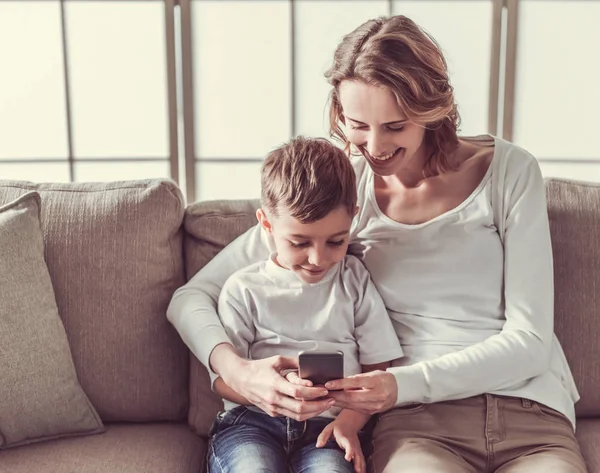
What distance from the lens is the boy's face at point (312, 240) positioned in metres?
1.39

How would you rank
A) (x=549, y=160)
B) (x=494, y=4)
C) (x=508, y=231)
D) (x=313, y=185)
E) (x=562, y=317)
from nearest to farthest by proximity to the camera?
(x=313, y=185) < (x=508, y=231) < (x=562, y=317) < (x=494, y=4) < (x=549, y=160)

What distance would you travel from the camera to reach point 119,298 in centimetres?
169

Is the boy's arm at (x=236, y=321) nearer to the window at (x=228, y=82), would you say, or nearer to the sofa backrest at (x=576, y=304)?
the sofa backrest at (x=576, y=304)

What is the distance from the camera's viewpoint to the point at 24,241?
62.0 inches

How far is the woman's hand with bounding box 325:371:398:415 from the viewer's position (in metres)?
1.31

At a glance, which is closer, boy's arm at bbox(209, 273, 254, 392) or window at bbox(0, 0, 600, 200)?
boy's arm at bbox(209, 273, 254, 392)

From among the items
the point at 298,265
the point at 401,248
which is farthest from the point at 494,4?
the point at 298,265

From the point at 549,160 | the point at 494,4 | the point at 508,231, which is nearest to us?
the point at 508,231

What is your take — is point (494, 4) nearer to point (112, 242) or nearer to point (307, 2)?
point (307, 2)

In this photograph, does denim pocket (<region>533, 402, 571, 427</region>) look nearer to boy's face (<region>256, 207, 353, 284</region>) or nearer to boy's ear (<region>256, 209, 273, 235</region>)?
boy's face (<region>256, 207, 353, 284</region>)

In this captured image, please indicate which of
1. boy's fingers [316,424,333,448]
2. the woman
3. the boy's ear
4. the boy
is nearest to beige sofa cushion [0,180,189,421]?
the woman

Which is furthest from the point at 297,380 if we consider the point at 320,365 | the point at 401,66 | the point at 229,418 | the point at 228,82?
the point at 228,82

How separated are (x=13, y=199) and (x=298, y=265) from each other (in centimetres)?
75

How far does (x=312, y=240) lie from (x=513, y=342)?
451 mm
